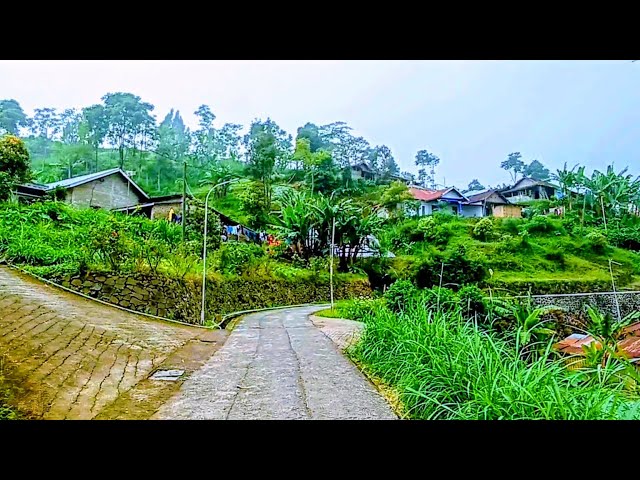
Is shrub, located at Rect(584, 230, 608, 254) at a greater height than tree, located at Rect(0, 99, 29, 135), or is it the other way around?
tree, located at Rect(0, 99, 29, 135)

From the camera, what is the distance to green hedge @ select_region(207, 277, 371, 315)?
635 cm

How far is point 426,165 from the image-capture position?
5.95 metres

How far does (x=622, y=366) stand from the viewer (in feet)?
7.17

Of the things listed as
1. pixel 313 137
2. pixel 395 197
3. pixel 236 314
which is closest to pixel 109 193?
pixel 236 314

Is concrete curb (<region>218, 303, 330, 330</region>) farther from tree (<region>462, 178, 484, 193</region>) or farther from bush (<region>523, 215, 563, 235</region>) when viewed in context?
bush (<region>523, 215, 563, 235</region>)

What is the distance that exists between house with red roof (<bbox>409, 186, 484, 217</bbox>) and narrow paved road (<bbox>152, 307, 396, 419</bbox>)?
223cm

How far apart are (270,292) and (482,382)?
229 inches

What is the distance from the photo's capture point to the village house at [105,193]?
203 inches

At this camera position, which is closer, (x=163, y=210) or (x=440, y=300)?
(x=440, y=300)

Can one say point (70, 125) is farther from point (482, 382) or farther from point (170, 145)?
point (482, 382)

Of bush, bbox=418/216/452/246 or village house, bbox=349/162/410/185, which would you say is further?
village house, bbox=349/162/410/185

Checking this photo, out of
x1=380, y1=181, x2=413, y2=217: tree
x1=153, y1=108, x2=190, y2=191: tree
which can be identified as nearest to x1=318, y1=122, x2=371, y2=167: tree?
x1=380, y1=181, x2=413, y2=217: tree

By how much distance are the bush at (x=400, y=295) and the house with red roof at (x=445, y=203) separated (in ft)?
4.57
